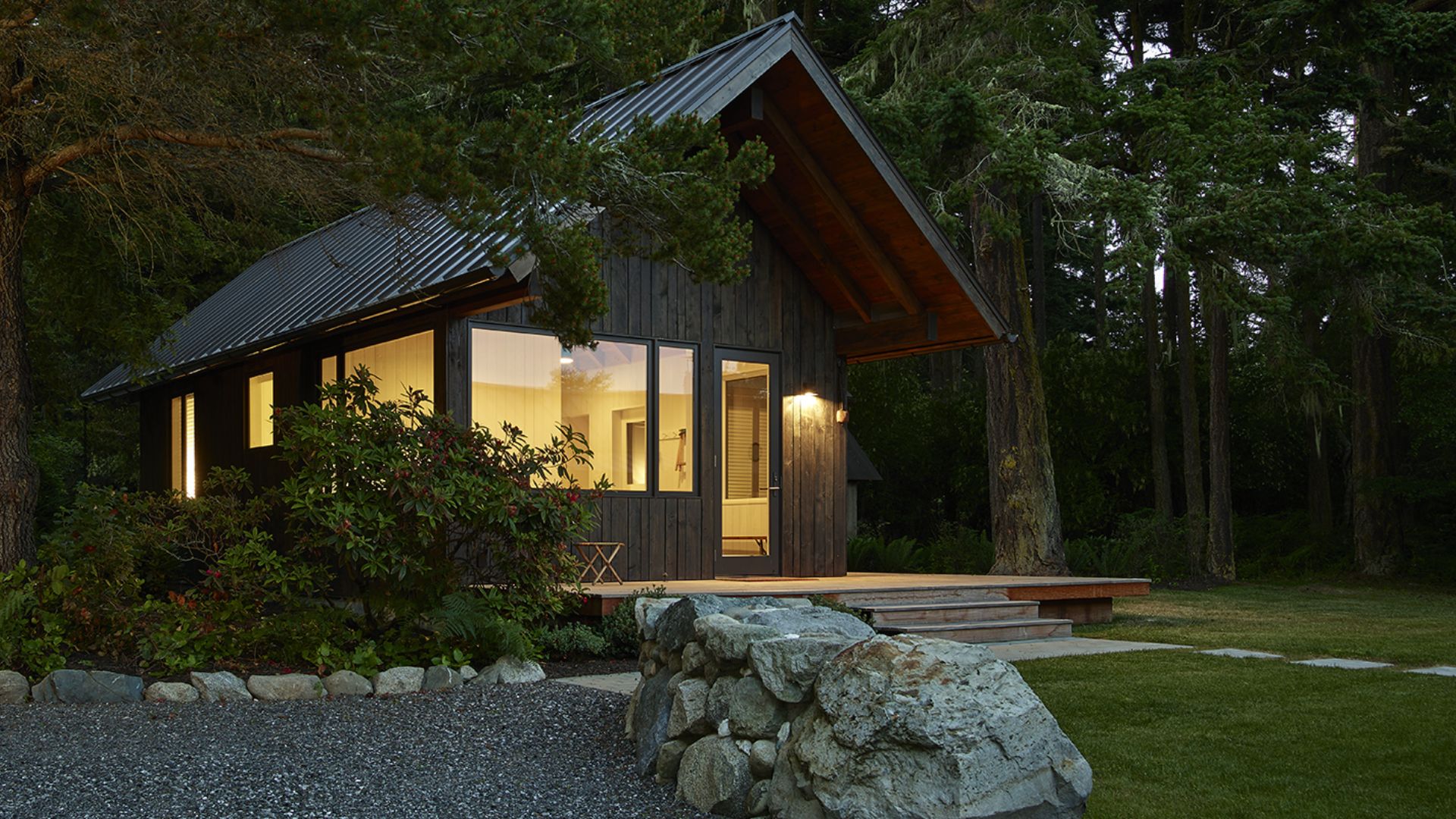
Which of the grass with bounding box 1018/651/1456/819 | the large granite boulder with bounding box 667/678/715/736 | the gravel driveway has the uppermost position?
the large granite boulder with bounding box 667/678/715/736

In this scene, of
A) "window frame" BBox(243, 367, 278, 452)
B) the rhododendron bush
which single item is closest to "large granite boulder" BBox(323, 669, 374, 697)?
the rhododendron bush

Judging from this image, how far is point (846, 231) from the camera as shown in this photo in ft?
36.1

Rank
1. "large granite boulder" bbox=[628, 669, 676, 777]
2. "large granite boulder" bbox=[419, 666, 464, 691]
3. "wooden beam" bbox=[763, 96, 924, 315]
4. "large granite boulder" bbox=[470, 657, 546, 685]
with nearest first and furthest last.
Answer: "large granite boulder" bbox=[628, 669, 676, 777] → "large granite boulder" bbox=[419, 666, 464, 691] → "large granite boulder" bbox=[470, 657, 546, 685] → "wooden beam" bbox=[763, 96, 924, 315]

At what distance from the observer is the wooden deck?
9031 mm

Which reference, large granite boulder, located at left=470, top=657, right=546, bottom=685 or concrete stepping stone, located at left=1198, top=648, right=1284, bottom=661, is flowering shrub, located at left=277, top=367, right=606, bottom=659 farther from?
concrete stepping stone, located at left=1198, top=648, right=1284, bottom=661

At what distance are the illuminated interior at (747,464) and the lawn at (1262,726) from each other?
317 centimetres

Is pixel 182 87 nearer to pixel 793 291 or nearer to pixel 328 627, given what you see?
pixel 328 627

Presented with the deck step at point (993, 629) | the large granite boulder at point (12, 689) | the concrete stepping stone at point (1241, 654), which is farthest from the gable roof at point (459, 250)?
the concrete stepping stone at point (1241, 654)

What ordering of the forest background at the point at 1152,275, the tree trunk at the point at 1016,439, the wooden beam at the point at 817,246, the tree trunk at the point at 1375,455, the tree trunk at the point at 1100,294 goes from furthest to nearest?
1. the tree trunk at the point at 1100,294
2. the tree trunk at the point at 1375,455
3. the tree trunk at the point at 1016,439
4. the forest background at the point at 1152,275
5. the wooden beam at the point at 817,246

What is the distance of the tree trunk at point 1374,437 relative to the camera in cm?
1773

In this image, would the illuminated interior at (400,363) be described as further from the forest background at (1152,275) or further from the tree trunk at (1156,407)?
the tree trunk at (1156,407)

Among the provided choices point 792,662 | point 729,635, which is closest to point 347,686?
point 729,635

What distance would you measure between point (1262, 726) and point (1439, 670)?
254 centimetres

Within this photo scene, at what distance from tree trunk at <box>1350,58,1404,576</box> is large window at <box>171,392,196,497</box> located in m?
15.3
